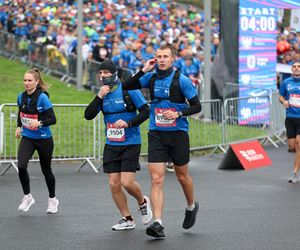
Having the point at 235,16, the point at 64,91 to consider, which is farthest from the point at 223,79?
the point at 64,91

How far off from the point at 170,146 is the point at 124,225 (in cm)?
98

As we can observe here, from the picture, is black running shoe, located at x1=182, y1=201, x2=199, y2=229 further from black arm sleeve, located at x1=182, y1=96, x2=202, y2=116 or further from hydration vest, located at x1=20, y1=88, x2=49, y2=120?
hydration vest, located at x1=20, y1=88, x2=49, y2=120

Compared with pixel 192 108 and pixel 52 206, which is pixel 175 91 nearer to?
pixel 192 108

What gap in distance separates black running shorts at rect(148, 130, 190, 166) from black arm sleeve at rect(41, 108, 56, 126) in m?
1.73

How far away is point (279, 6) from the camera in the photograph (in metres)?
22.8

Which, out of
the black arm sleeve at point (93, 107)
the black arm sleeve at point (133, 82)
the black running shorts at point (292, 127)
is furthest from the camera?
the black running shorts at point (292, 127)

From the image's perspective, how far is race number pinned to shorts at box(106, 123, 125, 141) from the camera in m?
9.90

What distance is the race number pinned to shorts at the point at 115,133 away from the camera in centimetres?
990

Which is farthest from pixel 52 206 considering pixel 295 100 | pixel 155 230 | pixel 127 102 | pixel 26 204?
pixel 295 100

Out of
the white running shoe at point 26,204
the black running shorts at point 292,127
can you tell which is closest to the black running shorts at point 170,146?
the white running shoe at point 26,204

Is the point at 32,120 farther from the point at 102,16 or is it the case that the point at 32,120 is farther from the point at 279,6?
the point at 102,16

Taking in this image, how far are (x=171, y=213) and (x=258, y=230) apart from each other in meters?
1.61

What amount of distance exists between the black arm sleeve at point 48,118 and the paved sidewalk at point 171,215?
108cm

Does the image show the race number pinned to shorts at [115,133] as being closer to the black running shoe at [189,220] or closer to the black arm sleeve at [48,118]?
the black running shoe at [189,220]
